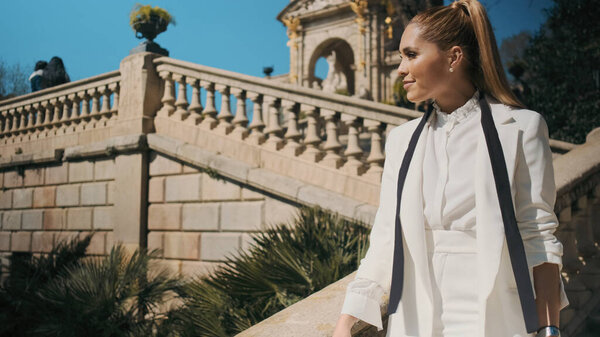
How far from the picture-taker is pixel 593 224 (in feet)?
12.3

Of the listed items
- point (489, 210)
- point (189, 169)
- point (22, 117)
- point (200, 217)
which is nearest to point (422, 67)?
point (489, 210)

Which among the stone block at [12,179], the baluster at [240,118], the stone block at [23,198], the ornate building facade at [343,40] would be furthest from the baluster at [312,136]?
the ornate building facade at [343,40]

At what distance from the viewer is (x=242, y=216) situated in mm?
5980

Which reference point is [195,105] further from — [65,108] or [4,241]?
[4,241]

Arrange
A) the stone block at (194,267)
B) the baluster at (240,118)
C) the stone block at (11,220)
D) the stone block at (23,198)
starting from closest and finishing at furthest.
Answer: the baluster at (240,118) < the stone block at (194,267) < the stone block at (23,198) < the stone block at (11,220)

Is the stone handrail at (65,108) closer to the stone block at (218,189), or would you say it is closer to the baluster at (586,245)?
the stone block at (218,189)

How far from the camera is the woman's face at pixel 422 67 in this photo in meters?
1.41

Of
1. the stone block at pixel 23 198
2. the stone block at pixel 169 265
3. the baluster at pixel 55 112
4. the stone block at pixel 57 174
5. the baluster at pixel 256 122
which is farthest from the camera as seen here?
the stone block at pixel 23 198

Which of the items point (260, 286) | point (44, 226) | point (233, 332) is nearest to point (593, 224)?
point (260, 286)

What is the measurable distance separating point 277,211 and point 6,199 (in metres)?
7.18

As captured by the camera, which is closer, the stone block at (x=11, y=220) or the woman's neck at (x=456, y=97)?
the woman's neck at (x=456, y=97)

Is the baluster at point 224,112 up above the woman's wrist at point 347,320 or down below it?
above

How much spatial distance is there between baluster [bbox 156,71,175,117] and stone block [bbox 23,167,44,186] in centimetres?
336

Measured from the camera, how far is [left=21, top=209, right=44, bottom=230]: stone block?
29.5 ft
